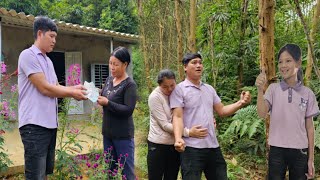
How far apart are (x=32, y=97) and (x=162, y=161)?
4.15ft

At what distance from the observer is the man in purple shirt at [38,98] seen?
2.22m

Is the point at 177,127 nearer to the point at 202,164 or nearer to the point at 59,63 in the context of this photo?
the point at 202,164

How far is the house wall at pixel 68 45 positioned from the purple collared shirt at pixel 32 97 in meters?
5.19

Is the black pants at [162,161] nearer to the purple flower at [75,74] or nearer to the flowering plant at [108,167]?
the flowering plant at [108,167]

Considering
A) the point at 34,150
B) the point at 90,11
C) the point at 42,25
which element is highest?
the point at 90,11

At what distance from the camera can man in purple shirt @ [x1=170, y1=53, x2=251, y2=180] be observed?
2.52m

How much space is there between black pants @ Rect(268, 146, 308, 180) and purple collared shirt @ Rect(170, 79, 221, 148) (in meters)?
0.46

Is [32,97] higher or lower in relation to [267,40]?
lower

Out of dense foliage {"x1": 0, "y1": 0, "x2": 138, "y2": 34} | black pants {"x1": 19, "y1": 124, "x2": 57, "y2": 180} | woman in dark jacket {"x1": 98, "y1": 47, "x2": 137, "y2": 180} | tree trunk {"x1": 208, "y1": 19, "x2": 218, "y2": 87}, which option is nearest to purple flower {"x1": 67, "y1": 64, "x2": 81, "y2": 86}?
woman in dark jacket {"x1": 98, "y1": 47, "x2": 137, "y2": 180}

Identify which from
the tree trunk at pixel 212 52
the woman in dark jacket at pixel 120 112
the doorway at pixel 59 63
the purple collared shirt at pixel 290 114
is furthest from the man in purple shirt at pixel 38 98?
the doorway at pixel 59 63

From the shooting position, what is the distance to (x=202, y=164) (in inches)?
100

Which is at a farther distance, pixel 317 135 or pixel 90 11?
pixel 90 11

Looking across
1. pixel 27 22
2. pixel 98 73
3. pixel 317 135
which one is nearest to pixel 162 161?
pixel 317 135

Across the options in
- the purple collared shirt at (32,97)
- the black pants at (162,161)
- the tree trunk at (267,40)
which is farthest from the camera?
the tree trunk at (267,40)
